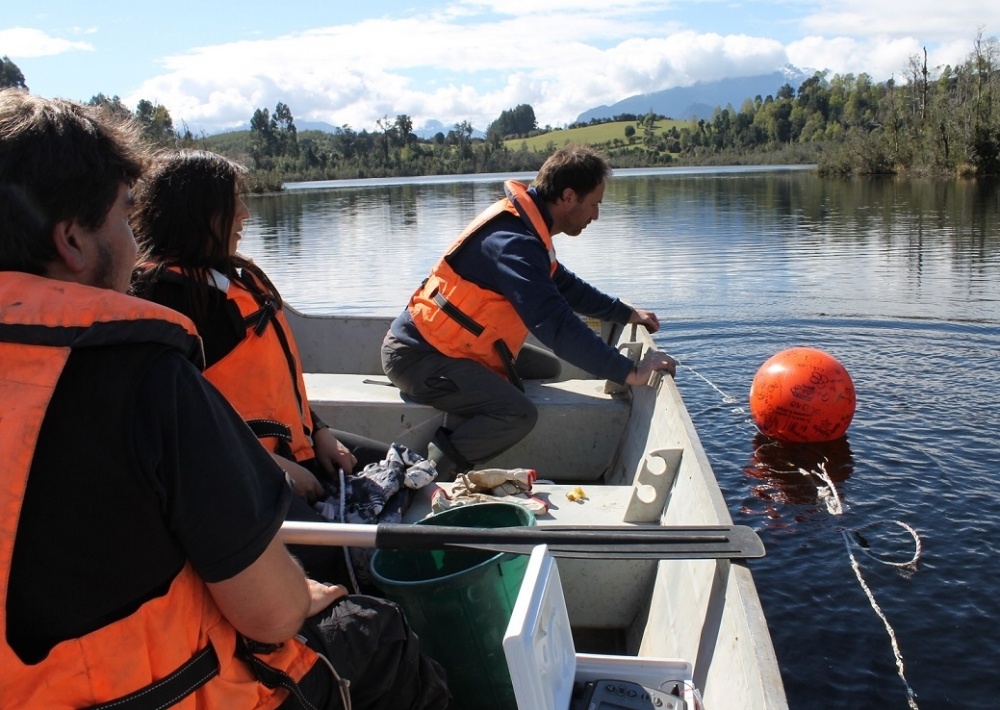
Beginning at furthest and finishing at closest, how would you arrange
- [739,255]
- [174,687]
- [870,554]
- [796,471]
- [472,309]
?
[739,255]
[796,471]
[870,554]
[472,309]
[174,687]

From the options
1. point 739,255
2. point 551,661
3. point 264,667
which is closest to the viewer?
point 264,667

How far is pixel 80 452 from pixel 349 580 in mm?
1883

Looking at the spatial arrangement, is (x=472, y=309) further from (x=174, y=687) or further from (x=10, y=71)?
(x=10, y=71)

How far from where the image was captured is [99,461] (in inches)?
58.2

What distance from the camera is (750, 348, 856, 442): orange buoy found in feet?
20.4

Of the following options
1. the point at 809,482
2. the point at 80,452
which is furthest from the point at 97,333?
the point at 809,482

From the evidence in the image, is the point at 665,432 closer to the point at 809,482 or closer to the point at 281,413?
the point at 281,413

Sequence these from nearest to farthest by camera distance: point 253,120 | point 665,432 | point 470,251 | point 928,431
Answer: point 665,432
point 470,251
point 928,431
point 253,120

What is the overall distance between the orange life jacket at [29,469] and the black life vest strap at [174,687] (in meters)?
0.01

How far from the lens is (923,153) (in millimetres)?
48594

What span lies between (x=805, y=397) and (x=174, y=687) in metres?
5.42

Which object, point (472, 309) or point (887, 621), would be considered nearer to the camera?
point (887, 621)

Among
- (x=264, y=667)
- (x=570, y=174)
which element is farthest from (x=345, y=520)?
(x=570, y=174)

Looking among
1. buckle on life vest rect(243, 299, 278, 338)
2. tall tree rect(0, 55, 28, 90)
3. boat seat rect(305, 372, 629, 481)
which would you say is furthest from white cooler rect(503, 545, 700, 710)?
tall tree rect(0, 55, 28, 90)
